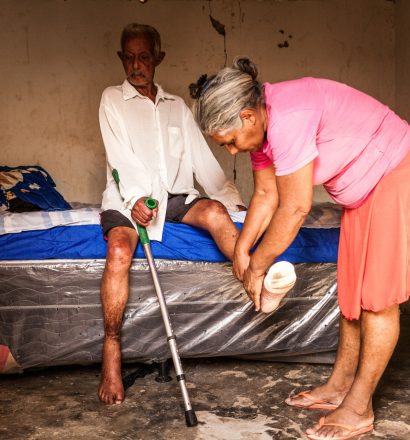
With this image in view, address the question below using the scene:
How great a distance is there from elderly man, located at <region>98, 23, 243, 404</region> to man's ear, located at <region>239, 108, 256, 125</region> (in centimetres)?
88

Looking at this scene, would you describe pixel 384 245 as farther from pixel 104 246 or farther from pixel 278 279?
pixel 104 246

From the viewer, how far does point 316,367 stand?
3211mm

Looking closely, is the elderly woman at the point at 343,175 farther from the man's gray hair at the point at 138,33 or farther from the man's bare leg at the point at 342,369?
the man's gray hair at the point at 138,33

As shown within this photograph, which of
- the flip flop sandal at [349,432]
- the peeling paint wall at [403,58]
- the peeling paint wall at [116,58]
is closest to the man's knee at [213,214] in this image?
the flip flop sandal at [349,432]

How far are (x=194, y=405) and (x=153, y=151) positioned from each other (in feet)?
4.30

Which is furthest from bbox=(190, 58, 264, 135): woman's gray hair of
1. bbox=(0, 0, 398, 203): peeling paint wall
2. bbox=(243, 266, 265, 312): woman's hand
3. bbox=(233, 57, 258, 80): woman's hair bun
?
bbox=(0, 0, 398, 203): peeling paint wall

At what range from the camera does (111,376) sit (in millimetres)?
2822

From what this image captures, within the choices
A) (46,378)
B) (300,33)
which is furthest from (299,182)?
(300,33)

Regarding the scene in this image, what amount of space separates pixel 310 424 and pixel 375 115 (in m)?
1.21

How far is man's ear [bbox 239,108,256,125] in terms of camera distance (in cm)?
210

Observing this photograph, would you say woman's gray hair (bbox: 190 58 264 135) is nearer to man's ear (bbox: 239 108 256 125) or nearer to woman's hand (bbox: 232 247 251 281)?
man's ear (bbox: 239 108 256 125)

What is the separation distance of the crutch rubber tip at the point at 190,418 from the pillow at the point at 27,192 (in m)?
1.52

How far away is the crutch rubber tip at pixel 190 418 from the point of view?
2.51 m

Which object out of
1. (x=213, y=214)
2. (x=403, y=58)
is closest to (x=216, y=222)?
(x=213, y=214)
